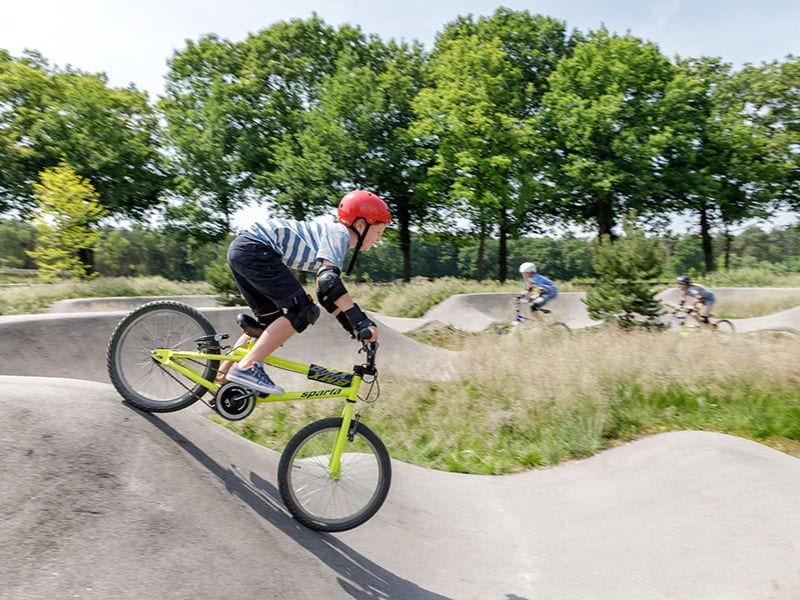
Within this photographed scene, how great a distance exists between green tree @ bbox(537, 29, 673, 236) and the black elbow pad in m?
31.2

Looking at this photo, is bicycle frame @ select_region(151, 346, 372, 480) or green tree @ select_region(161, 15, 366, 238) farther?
green tree @ select_region(161, 15, 366, 238)

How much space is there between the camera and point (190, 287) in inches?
1112

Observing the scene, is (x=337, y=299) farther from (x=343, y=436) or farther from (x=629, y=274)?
(x=629, y=274)

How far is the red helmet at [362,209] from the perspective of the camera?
377cm

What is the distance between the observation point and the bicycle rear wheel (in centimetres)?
416

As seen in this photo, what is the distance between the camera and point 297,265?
4051 millimetres

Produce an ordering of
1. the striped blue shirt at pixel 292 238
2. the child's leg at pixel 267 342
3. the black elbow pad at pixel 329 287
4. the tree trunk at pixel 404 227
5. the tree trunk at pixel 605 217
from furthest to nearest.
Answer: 1. the tree trunk at pixel 404 227
2. the tree trunk at pixel 605 217
3. the striped blue shirt at pixel 292 238
4. the child's leg at pixel 267 342
5. the black elbow pad at pixel 329 287

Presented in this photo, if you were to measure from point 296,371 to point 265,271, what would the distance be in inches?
28.2

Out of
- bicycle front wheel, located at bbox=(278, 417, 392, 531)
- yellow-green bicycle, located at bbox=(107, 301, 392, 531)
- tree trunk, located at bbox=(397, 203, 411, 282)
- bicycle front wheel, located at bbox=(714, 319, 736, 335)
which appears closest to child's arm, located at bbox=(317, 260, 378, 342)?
yellow-green bicycle, located at bbox=(107, 301, 392, 531)

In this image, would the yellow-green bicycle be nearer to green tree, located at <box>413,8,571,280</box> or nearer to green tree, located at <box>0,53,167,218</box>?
green tree, located at <box>413,8,571,280</box>

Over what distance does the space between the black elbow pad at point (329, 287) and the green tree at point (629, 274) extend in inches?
467

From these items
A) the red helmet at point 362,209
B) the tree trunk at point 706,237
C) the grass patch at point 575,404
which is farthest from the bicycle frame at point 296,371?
the tree trunk at point 706,237

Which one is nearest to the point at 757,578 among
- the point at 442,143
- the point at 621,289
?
the point at 621,289

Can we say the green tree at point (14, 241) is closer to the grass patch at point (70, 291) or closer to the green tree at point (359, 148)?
the green tree at point (359, 148)
